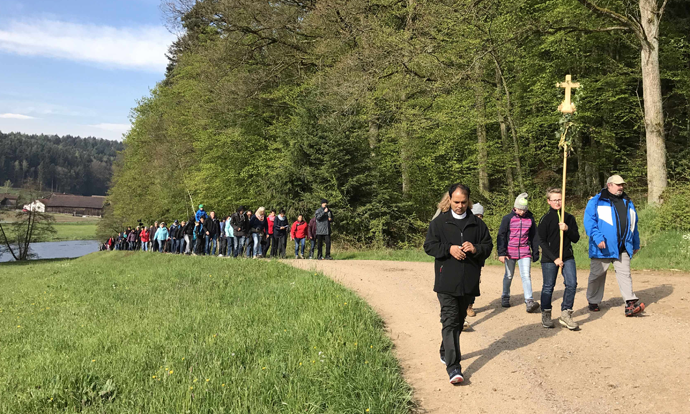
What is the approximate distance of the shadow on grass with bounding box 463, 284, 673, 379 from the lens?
18.0ft

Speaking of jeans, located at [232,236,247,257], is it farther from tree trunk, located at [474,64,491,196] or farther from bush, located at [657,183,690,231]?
bush, located at [657,183,690,231]

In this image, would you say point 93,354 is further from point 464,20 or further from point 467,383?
point 464,20

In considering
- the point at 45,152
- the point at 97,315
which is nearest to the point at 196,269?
the point at 97,315

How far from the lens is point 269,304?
25.8 feet

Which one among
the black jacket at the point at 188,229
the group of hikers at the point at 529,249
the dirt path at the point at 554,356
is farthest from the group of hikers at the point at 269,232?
the group of hikers at the point at 529,249

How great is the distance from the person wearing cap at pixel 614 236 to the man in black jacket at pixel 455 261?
3.02 m

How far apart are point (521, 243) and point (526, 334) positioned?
1.73 meters

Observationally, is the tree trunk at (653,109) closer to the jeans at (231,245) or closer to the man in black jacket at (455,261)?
the man in black jacket at (455,261)

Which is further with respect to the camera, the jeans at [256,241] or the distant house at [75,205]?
the distant house at [75,205]

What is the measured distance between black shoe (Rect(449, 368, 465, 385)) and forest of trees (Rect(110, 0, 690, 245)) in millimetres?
12183

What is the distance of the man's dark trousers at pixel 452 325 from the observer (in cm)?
479

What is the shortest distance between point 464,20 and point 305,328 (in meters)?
13.4

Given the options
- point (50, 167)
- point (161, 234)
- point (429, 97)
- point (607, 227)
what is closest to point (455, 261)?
point (607, 227)

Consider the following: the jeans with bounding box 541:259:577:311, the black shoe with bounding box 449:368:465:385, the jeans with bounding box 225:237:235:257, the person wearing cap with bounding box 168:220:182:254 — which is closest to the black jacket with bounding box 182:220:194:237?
the person wearing cap with bounding box 168:220:182:254
